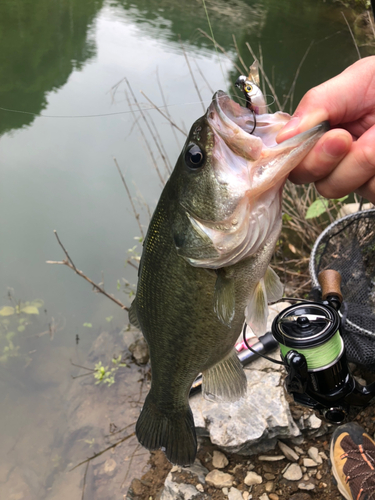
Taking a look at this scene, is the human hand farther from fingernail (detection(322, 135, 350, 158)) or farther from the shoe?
the shoe

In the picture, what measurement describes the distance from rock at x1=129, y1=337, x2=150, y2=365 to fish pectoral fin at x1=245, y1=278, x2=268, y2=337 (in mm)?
2483

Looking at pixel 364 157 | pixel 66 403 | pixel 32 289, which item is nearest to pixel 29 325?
pixel 32 289

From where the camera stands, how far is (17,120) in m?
6.24

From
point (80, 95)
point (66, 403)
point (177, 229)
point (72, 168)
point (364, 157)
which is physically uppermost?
point (364, 157)

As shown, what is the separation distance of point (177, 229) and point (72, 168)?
478 centimetres

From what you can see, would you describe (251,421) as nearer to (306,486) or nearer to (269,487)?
(269,487)

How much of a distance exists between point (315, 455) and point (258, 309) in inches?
71.3

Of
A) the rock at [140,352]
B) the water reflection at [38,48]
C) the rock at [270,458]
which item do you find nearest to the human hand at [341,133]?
the rock at [270,458]

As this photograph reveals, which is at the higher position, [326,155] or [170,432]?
[326,155]

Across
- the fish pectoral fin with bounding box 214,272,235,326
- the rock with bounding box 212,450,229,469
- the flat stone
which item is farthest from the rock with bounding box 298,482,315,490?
the fish pectoral fin with bounding box 214,272,235,326

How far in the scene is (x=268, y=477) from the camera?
254 centimetres

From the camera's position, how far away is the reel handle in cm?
228

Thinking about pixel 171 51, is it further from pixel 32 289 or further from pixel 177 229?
pixel 177 229

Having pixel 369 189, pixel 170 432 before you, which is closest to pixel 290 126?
pixel 369 189
